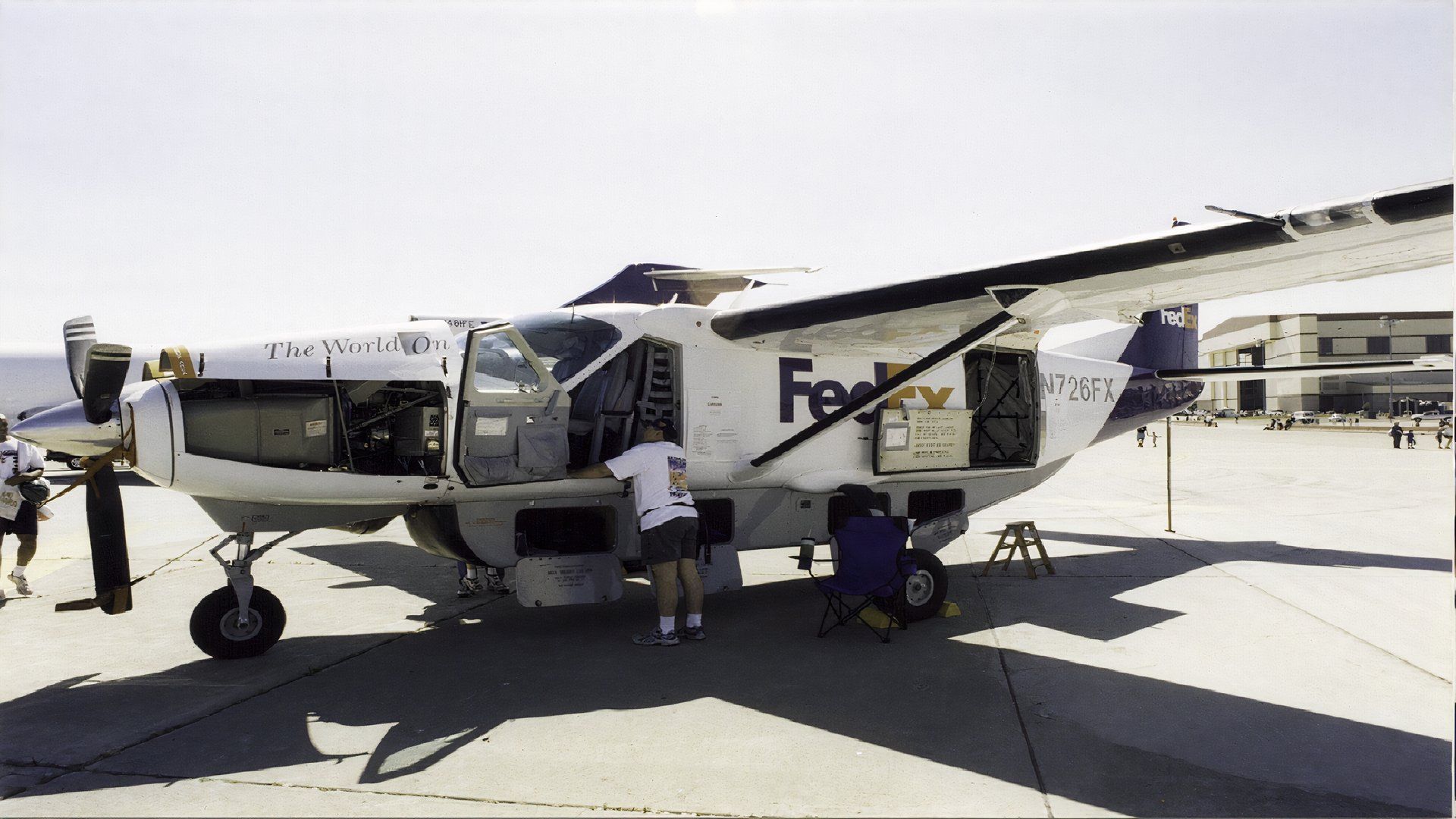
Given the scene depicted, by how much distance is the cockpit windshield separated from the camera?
6535 millimetres

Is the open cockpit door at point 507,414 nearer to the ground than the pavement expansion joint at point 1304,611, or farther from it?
farther from it

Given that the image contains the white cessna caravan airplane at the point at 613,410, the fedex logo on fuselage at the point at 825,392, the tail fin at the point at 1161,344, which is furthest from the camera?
the tail fin at the point at 1161,344

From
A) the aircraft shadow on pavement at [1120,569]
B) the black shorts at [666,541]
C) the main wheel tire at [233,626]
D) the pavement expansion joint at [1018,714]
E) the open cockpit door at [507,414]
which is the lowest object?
the aircraft shadow on pavement at [1120,569]

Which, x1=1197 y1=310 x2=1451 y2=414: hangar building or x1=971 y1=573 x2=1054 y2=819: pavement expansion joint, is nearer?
x1=971 y1=573 x2=1054 y2=819: pavement expansion joint

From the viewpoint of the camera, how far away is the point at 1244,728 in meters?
4.41

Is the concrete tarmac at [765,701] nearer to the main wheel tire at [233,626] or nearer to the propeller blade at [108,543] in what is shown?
the main wheel tire at [233,626]

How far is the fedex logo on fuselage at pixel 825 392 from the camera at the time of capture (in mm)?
7645

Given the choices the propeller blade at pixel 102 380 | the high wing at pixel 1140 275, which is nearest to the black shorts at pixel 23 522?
the propeller blade at pixel 102 380

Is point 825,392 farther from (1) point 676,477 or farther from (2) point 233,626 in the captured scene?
(2) point 233,626

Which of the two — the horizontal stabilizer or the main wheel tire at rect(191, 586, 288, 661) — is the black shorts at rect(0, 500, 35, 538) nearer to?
the main wheel tire at rect(191, 586, 288, 661)

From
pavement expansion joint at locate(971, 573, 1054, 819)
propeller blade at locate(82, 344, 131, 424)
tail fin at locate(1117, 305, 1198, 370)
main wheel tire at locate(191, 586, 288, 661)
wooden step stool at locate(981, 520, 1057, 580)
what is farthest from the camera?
tail fin at locate(1117, 305, 1198, 370)

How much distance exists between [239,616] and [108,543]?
0.95 m

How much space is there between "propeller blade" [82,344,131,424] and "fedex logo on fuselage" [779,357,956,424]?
489cm

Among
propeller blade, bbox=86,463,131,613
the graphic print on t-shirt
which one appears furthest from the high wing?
propeller blade, bbox=86,463,131,613
